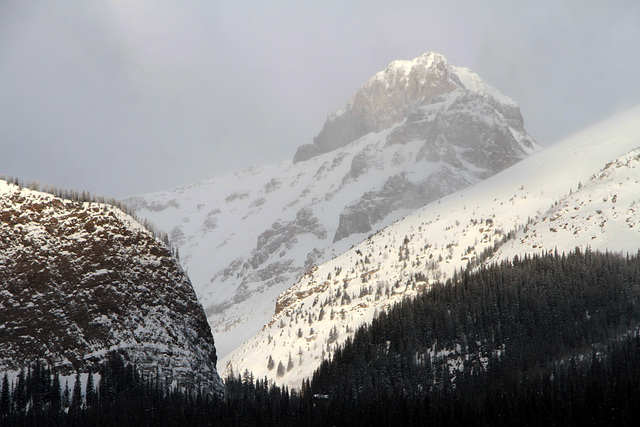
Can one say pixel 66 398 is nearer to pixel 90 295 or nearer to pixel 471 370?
pixel 90 295

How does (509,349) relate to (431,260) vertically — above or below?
below

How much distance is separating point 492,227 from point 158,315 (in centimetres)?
12978

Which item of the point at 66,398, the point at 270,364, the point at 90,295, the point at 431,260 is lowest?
the point at 66,398

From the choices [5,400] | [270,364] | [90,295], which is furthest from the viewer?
[270,364]

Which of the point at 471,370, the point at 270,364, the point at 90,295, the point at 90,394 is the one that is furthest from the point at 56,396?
the point at 270,364

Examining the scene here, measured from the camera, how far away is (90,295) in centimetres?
8319

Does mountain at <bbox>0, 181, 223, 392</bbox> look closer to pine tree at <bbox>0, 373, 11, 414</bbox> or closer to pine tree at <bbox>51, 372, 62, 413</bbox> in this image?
pine tree at <bbox>51, 372, 62, 413</bbox>

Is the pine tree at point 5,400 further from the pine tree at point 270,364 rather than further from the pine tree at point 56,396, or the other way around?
the pine tree at point 270,364

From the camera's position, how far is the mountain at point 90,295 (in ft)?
259

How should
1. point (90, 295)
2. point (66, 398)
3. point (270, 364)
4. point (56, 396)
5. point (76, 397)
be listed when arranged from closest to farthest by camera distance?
1. point (56, 396)
2. point (66, 398)
3. point (76, 397)
4. point (90, 295)
5. point (270, 364)

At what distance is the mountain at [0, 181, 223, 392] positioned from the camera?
7900 centimetres

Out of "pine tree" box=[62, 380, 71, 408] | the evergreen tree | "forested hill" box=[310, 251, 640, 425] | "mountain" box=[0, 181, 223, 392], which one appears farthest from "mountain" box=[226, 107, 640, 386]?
"pine tree" box=[62, 380, 71, 408]

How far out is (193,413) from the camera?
8050cm

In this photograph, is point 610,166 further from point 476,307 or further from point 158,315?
point 158,315
